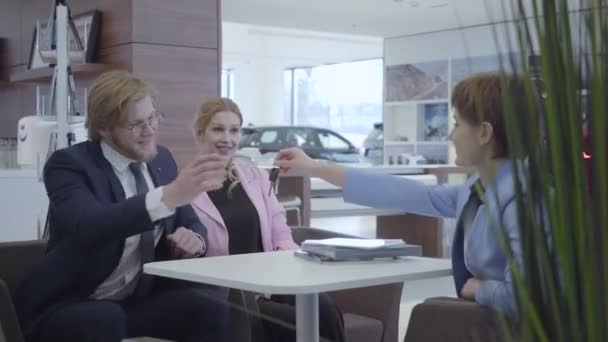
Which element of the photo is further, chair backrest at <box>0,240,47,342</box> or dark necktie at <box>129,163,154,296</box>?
chair backrest at <box>0,240,47,342</box>

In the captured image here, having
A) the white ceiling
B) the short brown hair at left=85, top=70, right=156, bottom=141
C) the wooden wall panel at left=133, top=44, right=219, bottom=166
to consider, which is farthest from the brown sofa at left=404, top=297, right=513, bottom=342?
the white ceiling

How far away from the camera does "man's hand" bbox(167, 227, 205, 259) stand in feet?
8.18

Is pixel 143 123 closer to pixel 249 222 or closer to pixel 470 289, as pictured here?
pixel 249 222

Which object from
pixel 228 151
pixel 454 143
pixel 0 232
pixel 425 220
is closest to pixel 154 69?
pixel 0 232

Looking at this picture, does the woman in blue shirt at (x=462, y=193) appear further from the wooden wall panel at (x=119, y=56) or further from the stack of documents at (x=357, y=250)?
the wooden wall panel at (x=119, y=56)

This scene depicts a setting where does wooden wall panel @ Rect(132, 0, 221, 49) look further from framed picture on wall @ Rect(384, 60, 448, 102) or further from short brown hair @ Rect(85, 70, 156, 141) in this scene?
framed picture on wall @ Rect(384, 60, 448, 102)

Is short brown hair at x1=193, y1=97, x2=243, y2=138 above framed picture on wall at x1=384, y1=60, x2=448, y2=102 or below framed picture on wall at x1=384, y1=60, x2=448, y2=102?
below

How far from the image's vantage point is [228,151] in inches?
131

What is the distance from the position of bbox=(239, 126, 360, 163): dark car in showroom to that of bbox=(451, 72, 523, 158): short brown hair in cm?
1164

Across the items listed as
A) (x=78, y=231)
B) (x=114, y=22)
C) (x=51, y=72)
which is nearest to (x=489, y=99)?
(x=78, y=231)

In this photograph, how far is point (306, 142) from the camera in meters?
14.4

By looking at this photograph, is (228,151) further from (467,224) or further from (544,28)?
(544,28)

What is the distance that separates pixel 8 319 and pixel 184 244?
1.83 ft

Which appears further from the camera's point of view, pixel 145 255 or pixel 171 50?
pixel 171 50
